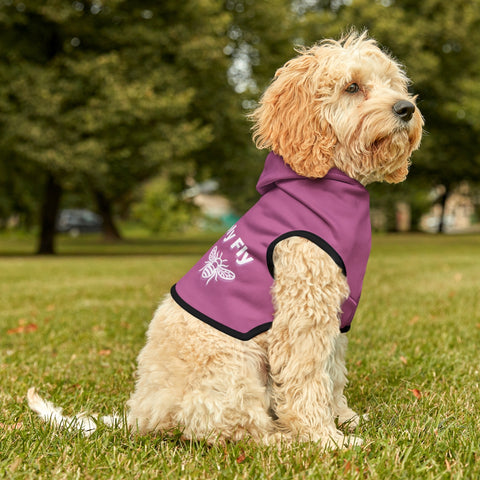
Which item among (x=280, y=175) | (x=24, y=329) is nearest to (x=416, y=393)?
(x=280, y=175)

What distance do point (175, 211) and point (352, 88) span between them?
4051 cm

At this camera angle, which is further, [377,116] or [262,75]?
[262,75]

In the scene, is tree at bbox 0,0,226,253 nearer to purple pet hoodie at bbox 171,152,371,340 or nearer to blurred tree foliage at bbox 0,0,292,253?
blurred tree foliage at bbox 0,0,292,253

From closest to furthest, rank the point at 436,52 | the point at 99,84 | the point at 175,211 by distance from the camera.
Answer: the point at 99,84 → the point at 436,52 → the point at 175,211

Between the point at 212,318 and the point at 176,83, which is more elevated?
the point at 176,83

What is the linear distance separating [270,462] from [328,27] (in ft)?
83.1

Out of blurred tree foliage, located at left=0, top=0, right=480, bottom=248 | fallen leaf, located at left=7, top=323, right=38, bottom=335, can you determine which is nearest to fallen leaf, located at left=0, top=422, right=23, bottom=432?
fallen leaf, located at left=7, top=323, right=38, bottom=335

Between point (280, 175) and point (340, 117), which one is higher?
point (340, 117)

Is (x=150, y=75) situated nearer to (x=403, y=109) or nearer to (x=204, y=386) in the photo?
(x=403, y=109)

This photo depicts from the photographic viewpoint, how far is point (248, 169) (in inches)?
1049

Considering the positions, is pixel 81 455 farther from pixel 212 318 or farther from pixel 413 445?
pixel 413 445

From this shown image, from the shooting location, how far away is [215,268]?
3.21 meters

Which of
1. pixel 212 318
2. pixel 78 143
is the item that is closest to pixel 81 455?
pixel 212 318

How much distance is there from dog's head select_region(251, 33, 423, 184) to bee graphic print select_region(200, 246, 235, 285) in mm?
657
